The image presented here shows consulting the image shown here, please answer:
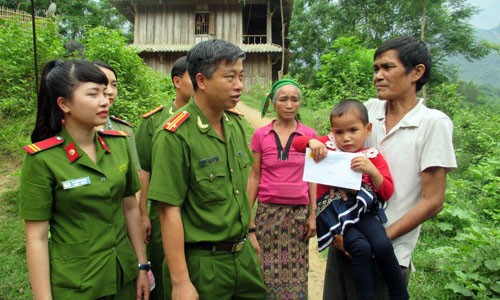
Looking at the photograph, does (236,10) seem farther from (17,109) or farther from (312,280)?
(312,280)

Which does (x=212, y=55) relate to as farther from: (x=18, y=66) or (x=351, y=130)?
(x=18, y=66)

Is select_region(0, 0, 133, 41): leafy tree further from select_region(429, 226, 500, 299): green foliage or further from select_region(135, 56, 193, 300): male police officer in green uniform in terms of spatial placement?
select_region(429, 226, 500, 299): green foliage

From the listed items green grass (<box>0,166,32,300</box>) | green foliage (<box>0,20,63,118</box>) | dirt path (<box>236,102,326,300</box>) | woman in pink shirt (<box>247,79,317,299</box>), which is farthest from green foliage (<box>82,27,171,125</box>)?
woman in pink shirt (<box>247,79,317,299</box>)

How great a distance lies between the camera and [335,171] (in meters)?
1.85

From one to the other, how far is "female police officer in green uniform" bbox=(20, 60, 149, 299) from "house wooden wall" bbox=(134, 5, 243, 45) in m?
15.4

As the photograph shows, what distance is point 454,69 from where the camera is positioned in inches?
954

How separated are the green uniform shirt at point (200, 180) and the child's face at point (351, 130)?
0.61 metres

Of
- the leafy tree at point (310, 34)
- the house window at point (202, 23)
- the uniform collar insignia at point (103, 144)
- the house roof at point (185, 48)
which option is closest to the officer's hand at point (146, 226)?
the uniform collar insignia at point (103, 144)

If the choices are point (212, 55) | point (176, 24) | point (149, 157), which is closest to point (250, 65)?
point (176, 24)

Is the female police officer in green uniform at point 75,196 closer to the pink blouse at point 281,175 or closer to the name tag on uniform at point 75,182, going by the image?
the name tag on uniform at point 75,182

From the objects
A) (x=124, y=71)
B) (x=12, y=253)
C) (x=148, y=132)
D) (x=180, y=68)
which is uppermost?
(x=124, y=71)

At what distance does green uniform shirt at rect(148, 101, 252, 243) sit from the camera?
65.9 inches

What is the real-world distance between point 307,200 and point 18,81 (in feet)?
20.3

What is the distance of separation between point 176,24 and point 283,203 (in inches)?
629
